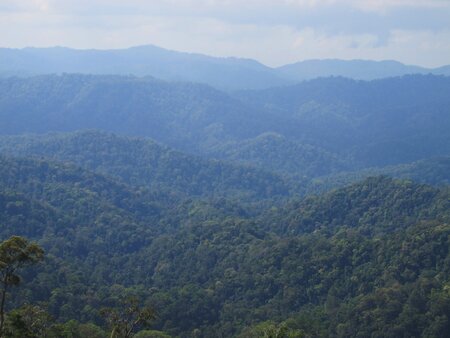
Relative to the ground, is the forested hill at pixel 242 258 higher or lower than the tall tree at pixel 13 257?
lower

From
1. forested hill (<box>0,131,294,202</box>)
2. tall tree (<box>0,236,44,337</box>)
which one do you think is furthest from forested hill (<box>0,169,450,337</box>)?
forested hill (<box>0,131,294,202</box>)

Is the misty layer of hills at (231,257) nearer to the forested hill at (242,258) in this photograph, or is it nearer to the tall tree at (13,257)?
the forested hill at (242,258)

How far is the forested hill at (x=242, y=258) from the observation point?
57.7 m

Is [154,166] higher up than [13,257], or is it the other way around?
[13,257]

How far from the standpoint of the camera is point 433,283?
5684 cm

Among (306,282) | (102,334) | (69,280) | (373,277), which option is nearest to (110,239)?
(69,280)

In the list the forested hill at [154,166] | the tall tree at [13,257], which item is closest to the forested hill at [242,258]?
the tall tree at [13,257]

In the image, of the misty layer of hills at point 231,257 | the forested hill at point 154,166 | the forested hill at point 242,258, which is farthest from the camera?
the forested hill at point 154,166

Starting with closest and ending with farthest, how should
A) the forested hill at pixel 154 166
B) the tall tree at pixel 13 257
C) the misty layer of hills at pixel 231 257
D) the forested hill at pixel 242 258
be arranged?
the tall tree at pixel 13 257
the misty layer of hills at pixel 231 257
the forested hill at pixel 242 258
the forested hill at pixel 154 166

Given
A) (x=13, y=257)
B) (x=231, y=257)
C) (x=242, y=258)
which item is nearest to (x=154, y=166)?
(x=231, y=257)

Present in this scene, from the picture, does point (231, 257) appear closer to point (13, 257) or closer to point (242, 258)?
point (242, 258)

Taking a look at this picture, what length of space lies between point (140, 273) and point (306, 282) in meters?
23.6

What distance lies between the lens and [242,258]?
259 ft

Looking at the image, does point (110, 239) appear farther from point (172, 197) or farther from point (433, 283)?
point (433, 283)
